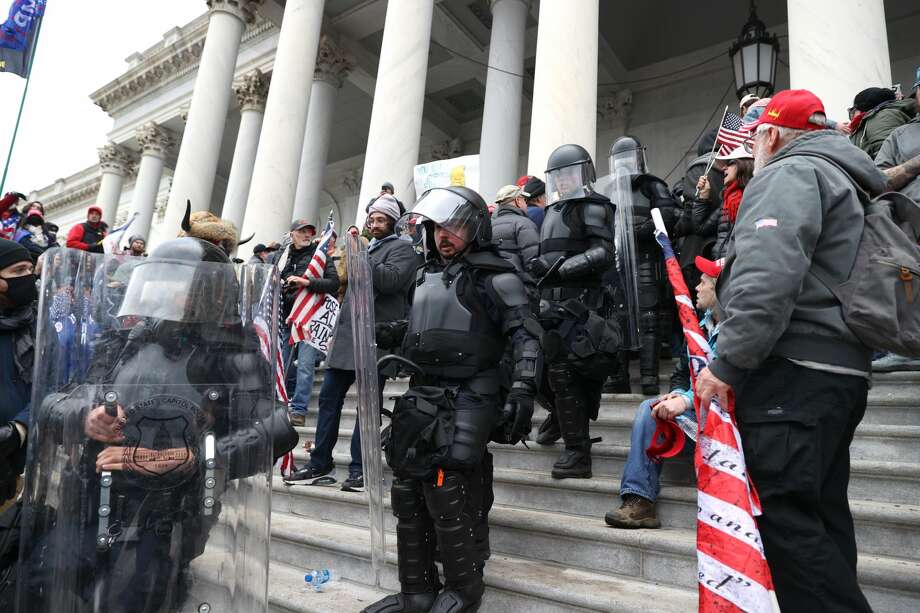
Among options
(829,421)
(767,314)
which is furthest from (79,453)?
(829,421)

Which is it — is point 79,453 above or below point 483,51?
below

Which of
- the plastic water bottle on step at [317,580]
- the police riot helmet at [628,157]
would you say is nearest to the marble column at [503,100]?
the police riot helmet at [628,157]

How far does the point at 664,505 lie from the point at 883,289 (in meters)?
1.73

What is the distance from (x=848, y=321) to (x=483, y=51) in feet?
49.3

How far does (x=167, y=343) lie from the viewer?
72.4 inches

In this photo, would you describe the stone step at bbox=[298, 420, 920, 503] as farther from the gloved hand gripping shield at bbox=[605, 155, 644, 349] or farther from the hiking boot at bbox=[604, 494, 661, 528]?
the gloved hand gripping shield at bbox=[605, 155, 644, 349]

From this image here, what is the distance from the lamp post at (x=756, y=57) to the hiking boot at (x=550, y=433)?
410 centimetres

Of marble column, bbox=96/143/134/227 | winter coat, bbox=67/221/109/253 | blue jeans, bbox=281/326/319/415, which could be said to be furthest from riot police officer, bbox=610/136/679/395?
marble column, bbox=96/143/134/227

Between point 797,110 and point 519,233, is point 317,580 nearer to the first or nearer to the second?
A: point 519,233

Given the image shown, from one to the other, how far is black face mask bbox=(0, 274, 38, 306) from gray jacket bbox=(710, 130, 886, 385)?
3.11m

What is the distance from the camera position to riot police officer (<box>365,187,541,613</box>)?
269 cm

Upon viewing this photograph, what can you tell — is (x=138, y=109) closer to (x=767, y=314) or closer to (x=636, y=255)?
(x=636, y=255)

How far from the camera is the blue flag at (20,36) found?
10672 mm

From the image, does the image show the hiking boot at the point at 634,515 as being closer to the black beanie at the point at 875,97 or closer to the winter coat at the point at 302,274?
the winter coat at the point at 302,274
